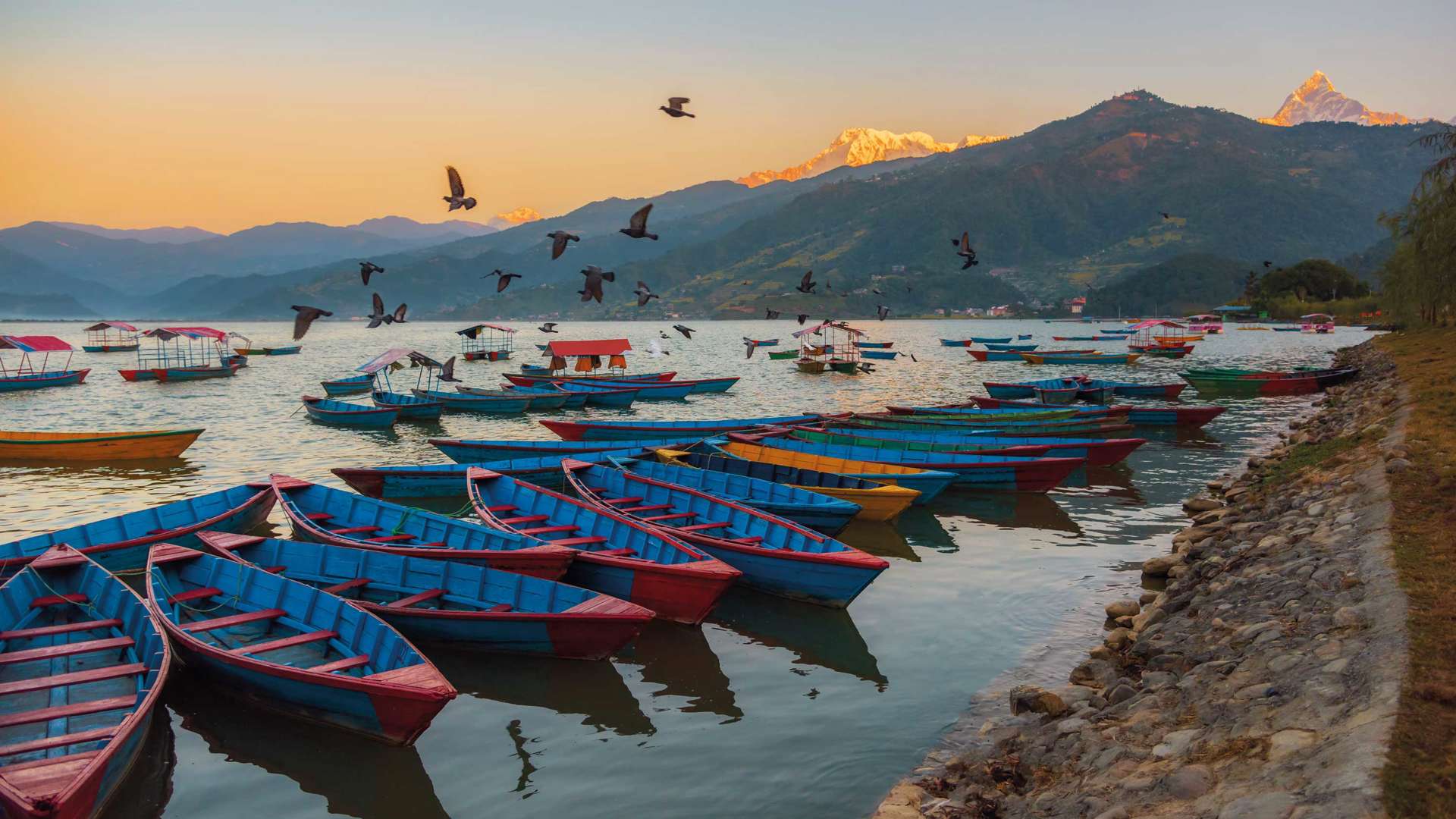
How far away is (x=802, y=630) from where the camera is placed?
15.5 meters

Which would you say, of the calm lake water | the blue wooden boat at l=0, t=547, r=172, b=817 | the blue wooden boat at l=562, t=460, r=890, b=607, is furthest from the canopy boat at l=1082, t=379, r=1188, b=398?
the blue wooden boat at l=0, t=547, r=172, b=817

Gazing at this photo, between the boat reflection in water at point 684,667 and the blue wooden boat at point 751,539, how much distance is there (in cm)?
174

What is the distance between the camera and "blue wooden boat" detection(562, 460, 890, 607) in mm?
15555

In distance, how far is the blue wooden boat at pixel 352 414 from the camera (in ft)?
141

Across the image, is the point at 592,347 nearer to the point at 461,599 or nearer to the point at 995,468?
the point at 995,468

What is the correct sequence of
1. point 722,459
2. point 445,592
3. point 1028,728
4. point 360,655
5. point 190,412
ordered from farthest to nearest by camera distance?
point 190,412, point 722,459, point 445,592, point 360,655, point 1028,728

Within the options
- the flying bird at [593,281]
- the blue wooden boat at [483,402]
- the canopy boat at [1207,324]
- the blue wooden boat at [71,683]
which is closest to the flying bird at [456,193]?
the flying bird at [593,281]

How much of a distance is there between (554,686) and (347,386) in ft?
173

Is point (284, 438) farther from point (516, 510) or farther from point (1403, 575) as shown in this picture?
point (1403, 575)

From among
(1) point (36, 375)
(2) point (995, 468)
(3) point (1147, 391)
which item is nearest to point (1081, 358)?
(3) point (1147, 391)

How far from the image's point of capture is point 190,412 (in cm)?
5447

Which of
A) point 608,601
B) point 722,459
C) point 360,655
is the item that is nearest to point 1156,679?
point 608,601

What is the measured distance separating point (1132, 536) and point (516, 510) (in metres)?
14.3

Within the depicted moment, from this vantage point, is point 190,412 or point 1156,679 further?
point 190,412
